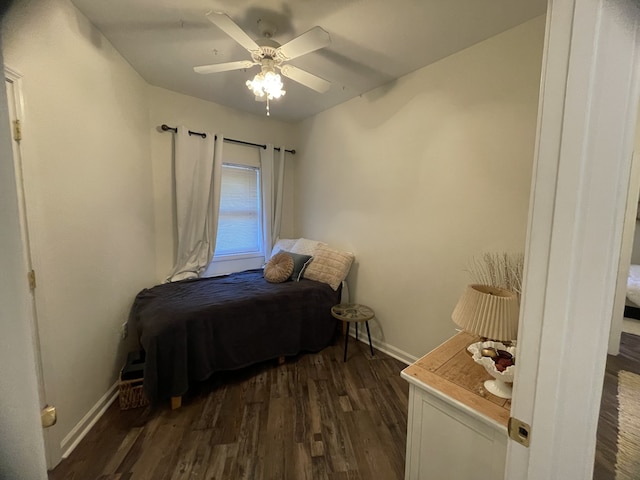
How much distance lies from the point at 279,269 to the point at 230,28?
6.46 feet

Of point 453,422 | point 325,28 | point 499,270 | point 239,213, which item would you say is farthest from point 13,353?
point 239,213

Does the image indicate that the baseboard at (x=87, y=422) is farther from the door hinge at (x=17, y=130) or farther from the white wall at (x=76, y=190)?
the door hinge at (x=17, y=130)

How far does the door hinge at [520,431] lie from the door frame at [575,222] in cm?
1

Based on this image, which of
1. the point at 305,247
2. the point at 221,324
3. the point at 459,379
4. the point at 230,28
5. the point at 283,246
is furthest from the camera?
the point at 283,246

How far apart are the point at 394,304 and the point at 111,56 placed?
10.2 ft

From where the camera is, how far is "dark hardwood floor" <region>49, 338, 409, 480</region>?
1441mm

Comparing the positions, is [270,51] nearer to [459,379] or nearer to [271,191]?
[271,191]

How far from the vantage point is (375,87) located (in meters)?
2.56

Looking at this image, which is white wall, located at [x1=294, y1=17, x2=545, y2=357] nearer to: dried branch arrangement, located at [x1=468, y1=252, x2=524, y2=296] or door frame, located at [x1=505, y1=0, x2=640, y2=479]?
dried branch arrangement, located at [x1=468, y1=252, x2=524, y2=296]

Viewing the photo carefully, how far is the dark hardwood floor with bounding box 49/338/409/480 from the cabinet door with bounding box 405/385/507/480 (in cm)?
42

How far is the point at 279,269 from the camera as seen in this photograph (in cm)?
275

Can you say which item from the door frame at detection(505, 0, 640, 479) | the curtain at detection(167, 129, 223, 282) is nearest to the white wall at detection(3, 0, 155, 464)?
the curtain at detection(167, 129, 223, 282)

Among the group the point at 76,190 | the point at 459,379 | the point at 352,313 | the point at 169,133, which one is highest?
the point at 169,133

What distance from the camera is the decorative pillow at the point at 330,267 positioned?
2.76 meters
